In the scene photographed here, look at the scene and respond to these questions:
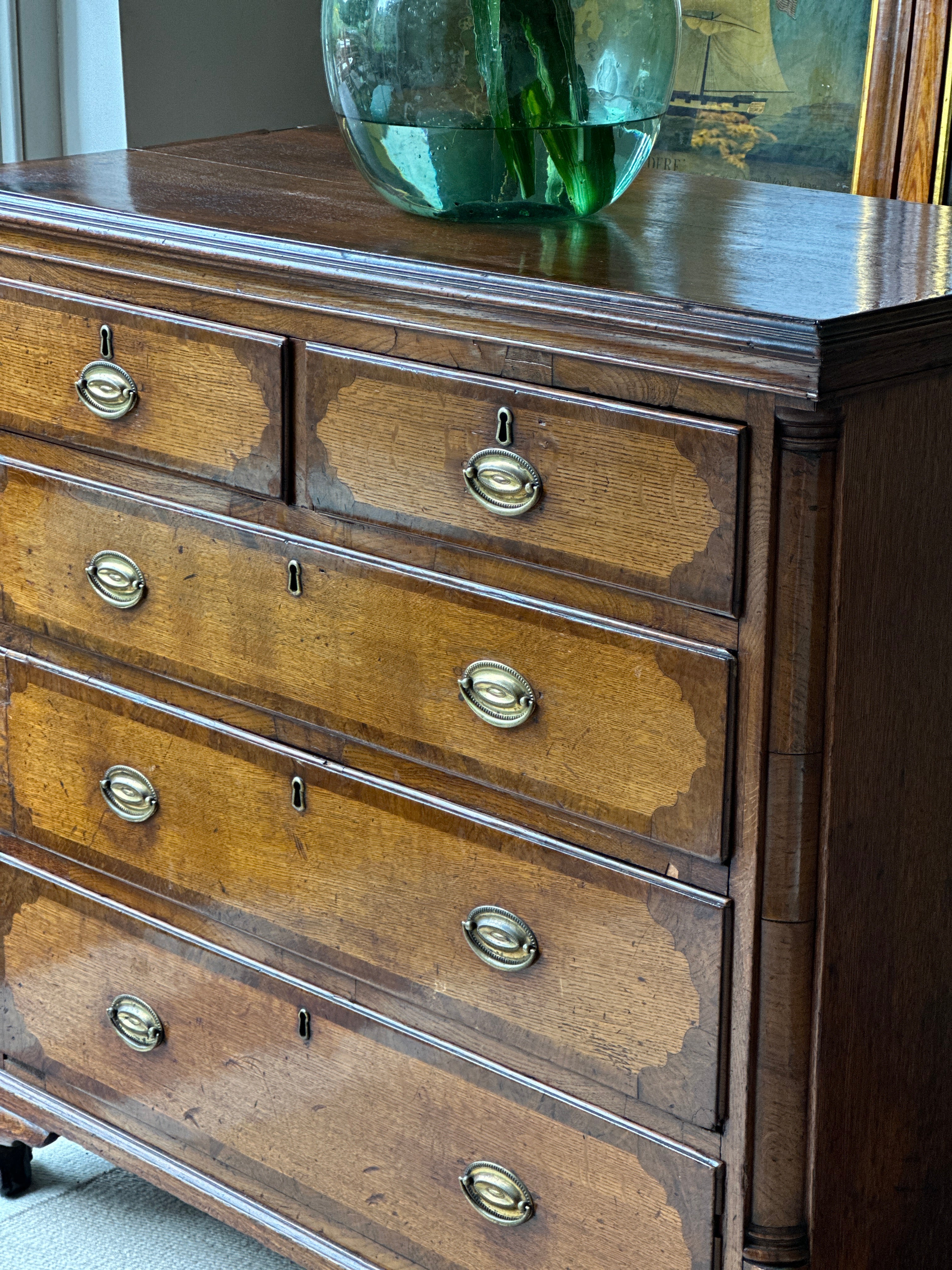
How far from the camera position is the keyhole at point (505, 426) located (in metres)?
1.15

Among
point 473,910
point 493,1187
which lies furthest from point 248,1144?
point 473,910

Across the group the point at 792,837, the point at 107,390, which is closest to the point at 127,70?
the point at 107,390

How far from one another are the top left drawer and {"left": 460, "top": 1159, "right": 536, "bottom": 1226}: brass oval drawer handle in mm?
618

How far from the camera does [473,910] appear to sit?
51.5 inches

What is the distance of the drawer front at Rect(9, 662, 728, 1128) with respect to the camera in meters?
1.21

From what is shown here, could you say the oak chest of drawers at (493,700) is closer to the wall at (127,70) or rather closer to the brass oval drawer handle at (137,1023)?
the brass oval drawer handle at (137,1023)

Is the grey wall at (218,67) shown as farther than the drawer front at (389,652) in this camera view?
Yes

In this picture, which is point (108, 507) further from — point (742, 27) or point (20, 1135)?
point (742, 27)

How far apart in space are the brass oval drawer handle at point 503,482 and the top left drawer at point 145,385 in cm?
21

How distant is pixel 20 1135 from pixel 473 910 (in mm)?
782

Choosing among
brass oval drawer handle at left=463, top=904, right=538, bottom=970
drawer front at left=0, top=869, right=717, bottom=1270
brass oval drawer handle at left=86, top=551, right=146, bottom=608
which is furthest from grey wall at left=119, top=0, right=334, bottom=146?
brass oval drawer handle at left=463, top=904, right=538, bottom=970

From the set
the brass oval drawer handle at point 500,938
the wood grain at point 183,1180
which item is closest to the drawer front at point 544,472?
the brass oval drawer handle at point 500,938

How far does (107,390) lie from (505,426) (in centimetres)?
46

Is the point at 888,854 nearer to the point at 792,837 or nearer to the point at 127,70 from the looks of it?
the point at 792,837
